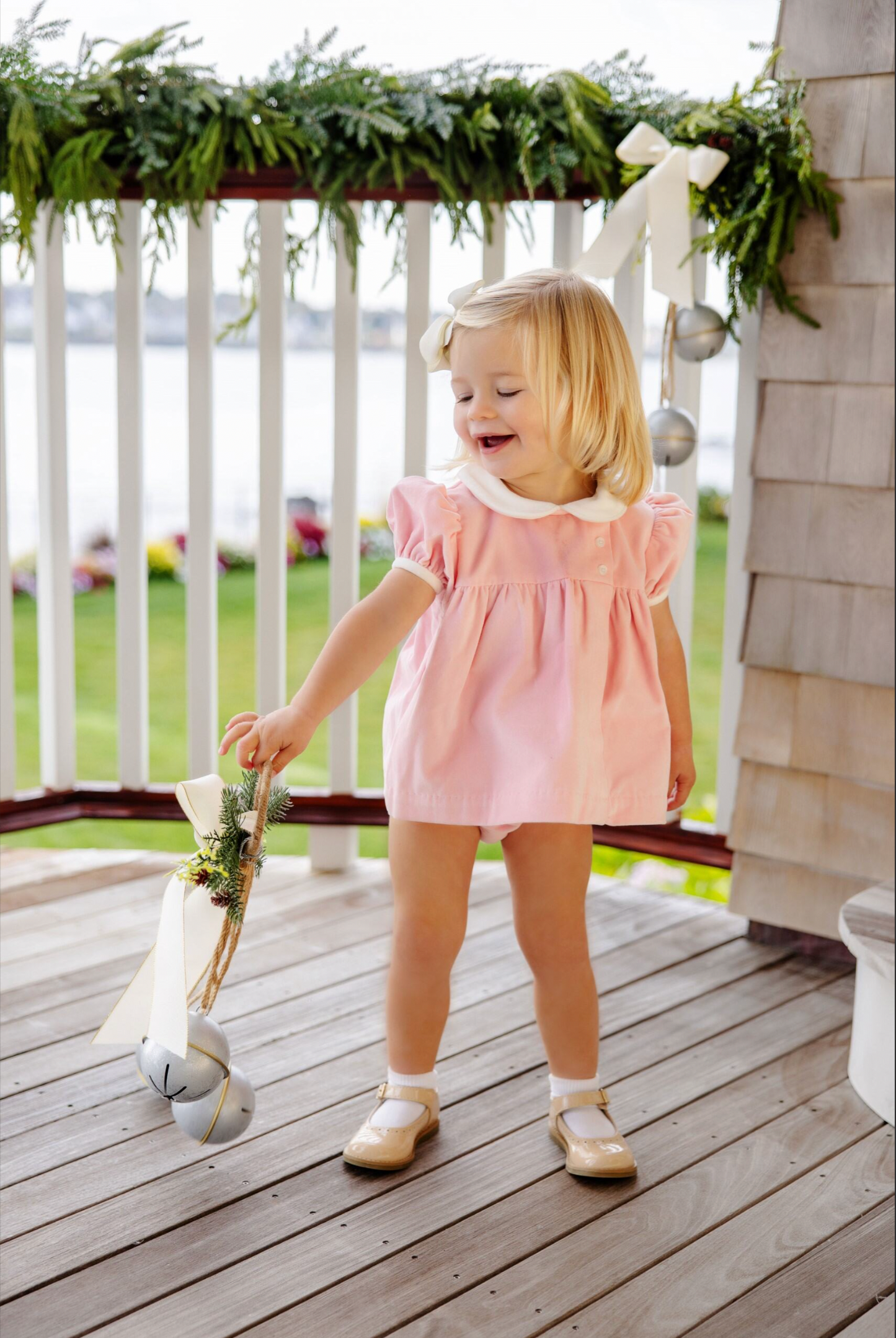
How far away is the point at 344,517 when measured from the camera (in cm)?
270

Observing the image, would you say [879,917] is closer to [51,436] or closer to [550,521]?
[550,521]

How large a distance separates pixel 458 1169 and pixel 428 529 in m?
Answer: 0.85

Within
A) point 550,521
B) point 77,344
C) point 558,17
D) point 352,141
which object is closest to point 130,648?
point 352,141

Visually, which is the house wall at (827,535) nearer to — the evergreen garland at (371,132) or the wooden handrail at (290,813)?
the evergreen garland at (371,132)

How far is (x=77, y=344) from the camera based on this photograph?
4.28 m

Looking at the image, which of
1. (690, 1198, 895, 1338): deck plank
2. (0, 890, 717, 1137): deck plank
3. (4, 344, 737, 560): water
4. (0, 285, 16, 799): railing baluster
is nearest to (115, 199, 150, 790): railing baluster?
(0, 285, 16, 799): railing baluster

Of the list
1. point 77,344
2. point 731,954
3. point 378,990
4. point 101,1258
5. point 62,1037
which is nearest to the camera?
point 101,1258

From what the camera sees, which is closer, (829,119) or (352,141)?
(829,119)

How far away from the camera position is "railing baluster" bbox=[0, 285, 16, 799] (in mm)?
2639

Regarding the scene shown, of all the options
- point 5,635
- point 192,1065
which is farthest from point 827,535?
point 5,635

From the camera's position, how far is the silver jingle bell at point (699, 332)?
7.48 ft

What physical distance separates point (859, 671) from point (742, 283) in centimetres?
70

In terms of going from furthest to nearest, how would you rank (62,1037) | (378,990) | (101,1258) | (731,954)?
(731,954)
(378,990)
(62,1037)
(101,1258)

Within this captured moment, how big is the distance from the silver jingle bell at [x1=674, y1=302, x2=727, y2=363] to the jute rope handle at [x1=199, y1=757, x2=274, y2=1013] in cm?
116
